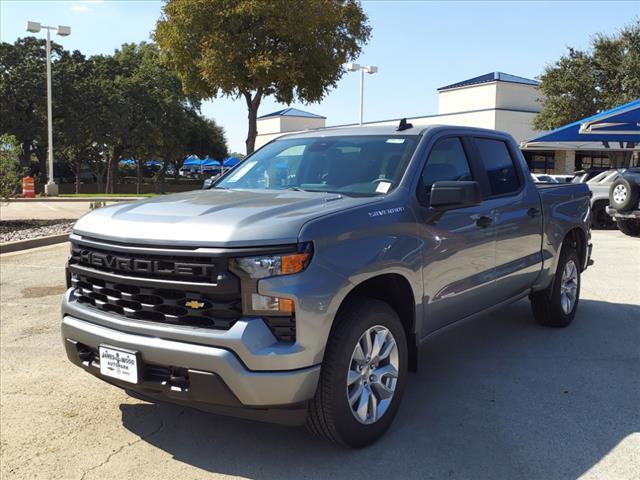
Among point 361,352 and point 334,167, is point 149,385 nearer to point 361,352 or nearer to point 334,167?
point 361,352

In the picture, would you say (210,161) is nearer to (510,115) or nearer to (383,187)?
(510,115)

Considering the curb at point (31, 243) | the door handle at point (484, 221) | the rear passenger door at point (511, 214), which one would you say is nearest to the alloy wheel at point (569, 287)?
the rear passenger door at point (511, 214)

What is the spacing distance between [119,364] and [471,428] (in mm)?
2110

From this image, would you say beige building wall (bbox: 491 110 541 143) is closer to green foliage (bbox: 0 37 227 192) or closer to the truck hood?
green foliage (bbox: 0 37 227 192)

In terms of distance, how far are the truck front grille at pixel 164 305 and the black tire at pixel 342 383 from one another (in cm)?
56

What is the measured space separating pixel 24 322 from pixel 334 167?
3857 millimetres

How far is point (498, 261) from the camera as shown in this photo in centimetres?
467

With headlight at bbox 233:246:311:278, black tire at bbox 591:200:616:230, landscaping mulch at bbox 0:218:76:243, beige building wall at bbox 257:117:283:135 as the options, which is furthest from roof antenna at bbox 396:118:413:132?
beige building wall at bbox 257:117:283:135

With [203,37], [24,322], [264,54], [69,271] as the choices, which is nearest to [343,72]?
[264,54]

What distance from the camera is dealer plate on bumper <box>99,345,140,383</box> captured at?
3.14m

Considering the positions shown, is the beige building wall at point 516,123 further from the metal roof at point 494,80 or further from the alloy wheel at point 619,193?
the alloy wheel at point 619,193

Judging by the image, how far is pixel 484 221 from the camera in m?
4.45

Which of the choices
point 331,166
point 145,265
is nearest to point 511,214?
point 331,166

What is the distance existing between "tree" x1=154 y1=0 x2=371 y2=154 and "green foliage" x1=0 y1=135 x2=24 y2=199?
7492 mm
